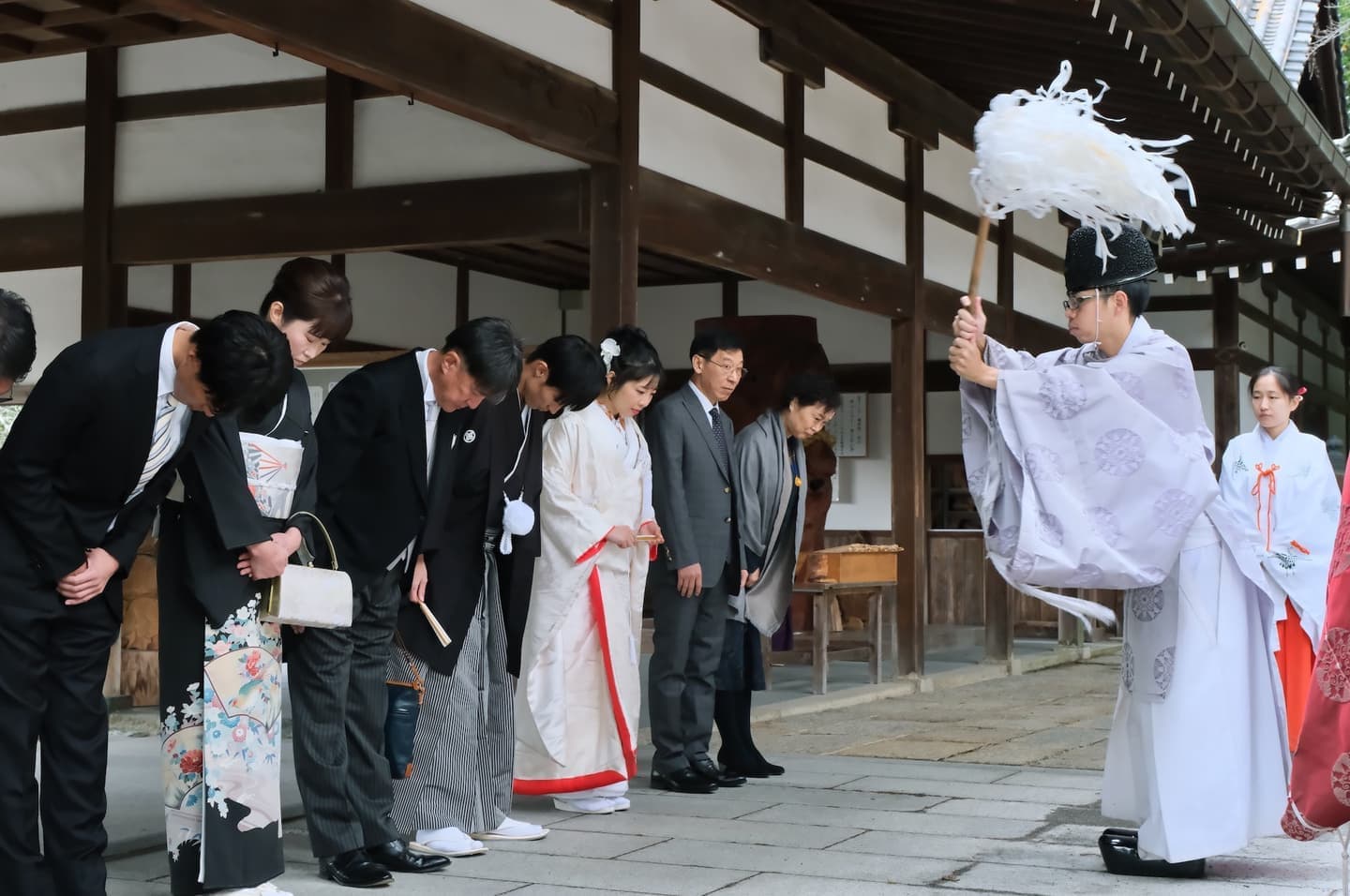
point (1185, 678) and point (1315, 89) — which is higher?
point (1315, 89)

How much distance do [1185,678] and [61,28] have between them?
18.4ft

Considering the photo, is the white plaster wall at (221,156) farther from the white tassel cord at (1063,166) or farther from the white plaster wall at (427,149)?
the white tassel cord at (1063,166)

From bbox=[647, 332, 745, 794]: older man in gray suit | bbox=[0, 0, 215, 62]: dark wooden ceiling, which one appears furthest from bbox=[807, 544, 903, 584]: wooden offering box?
bbox=[0, 0, 215, 62]: dark wooden ceiling

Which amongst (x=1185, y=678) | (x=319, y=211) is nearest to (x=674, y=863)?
(x=1185, y=678)

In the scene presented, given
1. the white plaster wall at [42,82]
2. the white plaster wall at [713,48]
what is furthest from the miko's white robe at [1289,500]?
the white plaster wall at [42,82]

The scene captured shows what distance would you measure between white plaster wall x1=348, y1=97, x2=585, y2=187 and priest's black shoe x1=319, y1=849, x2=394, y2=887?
129 inches

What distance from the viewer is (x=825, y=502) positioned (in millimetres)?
11805

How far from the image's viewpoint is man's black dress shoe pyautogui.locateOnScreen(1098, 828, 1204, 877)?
4223 mm

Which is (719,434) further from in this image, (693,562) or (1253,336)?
(1253,336)

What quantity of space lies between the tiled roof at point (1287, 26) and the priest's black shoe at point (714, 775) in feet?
22.8

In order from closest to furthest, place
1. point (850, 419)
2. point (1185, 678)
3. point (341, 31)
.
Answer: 1. point (1185, 678)
2. point (341, 31)
3. point (850, 419)

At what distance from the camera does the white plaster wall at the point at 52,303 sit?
763cm

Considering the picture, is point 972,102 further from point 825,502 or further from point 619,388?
point 619,388

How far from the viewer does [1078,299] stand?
4.40 m
